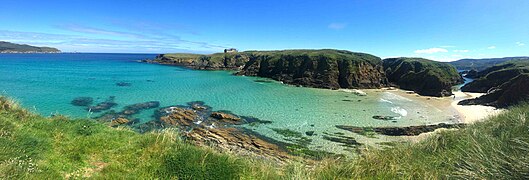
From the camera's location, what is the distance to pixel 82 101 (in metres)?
34.9

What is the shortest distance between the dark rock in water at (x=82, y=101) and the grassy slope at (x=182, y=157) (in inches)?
1075

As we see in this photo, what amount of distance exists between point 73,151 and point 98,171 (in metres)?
1.46

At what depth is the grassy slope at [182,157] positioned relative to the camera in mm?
6086

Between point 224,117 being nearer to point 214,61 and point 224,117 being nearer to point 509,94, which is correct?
point 509,94

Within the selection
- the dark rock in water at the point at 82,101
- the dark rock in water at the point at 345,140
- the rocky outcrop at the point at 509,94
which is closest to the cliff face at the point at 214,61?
the dark rock in water at the point at 82,101

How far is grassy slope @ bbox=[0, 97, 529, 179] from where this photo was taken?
6.09 metres

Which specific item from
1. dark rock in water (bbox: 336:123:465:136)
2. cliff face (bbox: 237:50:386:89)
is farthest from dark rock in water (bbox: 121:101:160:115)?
cliff face (bbox: 237:50:386:89)

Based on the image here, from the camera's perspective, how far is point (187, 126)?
25891 mm

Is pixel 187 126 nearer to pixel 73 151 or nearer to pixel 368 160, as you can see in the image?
pixel 73 151

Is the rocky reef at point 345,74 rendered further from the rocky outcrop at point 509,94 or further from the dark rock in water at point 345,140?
the dark rock in water at point 345,140

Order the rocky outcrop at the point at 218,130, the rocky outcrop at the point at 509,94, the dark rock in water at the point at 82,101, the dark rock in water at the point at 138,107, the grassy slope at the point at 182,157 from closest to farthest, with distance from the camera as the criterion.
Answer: the grassy slope at the point at 182,157 < the rocky outcrop at the point at 218,130 < the dark rock in water at the point at 138,107 < the dark rock in water at the point at 82,101 < the rocky outcrop at the point at 509,94

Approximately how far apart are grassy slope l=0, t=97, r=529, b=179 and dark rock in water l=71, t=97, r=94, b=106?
2730 cm

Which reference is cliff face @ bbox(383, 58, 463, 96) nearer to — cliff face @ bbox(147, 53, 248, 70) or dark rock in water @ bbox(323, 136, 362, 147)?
dark rock in water @ bbox(323, 136, 362, 147)

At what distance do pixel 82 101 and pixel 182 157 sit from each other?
34.8m
